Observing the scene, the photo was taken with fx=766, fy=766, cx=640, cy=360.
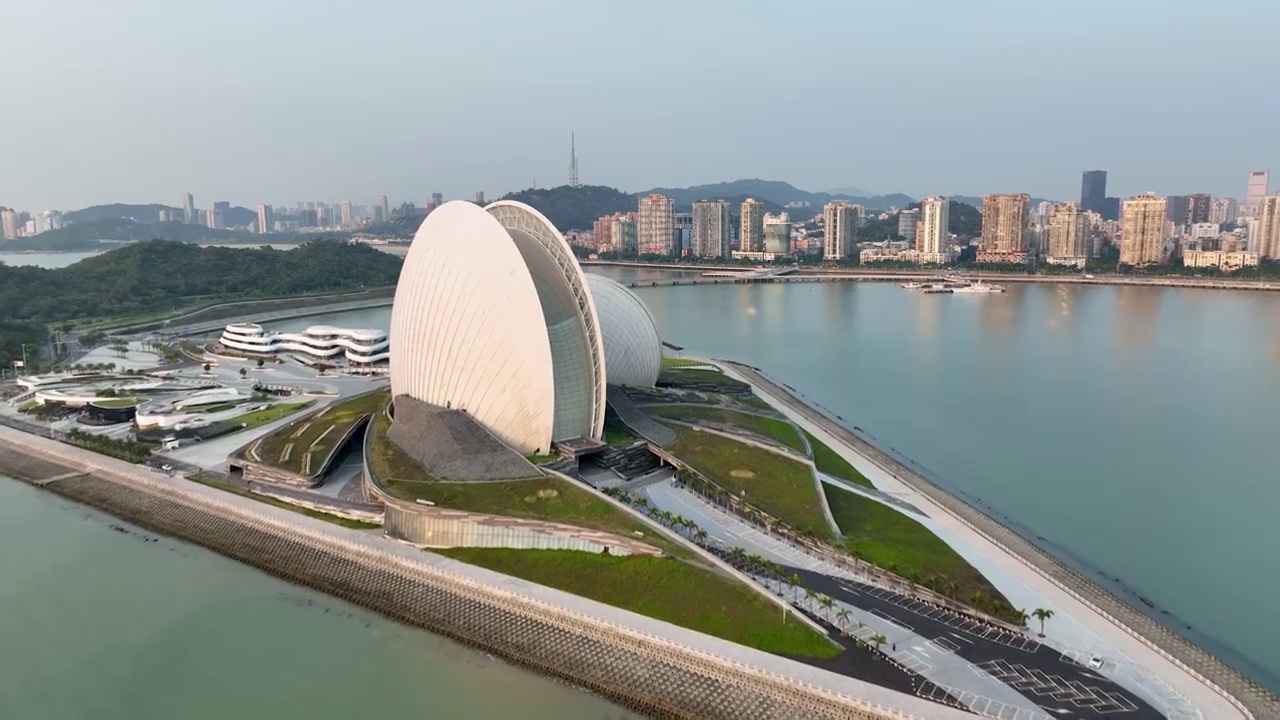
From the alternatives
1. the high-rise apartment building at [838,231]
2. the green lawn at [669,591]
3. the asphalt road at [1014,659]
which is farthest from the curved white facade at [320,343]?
the high-rise apartment building at [838,231]

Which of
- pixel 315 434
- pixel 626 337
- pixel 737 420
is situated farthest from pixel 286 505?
pixel 737 420

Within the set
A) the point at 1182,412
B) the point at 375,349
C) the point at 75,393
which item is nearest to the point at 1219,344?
the point at 1182,412

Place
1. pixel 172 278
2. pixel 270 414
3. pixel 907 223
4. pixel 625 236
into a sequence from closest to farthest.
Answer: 1. pixel 270 414
2. pixel 172 278
3. pixel 625 236
4. pixel 907 223

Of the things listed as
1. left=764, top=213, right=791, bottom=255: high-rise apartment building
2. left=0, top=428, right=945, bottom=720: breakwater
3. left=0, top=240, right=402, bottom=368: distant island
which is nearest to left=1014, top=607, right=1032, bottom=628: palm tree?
left=0, top=428, right=945, bottom=720: breakwater

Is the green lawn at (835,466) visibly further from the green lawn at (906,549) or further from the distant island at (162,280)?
the distant island at (162,280)

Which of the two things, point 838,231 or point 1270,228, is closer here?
point 1270,228

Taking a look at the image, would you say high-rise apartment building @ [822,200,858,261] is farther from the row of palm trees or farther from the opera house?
the row of palm trees

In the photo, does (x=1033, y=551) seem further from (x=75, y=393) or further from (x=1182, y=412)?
(x=75, y=393)

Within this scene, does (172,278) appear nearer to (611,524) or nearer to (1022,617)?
(611,524)
